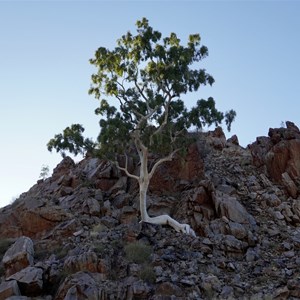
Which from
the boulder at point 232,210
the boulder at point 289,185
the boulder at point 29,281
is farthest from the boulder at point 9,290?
the boulder at point 289,185

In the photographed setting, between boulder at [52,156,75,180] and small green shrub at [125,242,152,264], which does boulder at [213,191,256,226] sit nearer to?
small green shrub at [125,242,152,264]

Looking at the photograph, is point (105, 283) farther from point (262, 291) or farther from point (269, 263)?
point (269, 263)

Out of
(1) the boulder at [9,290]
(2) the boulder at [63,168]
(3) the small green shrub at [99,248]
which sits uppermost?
(2) the boulder at [63,168]

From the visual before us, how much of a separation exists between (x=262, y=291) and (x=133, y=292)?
4518mm

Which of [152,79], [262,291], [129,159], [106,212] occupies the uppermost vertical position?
[152,79]

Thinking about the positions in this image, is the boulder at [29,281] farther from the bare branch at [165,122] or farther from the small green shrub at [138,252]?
the bare branch at [165,122]

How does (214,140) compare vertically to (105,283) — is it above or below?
above

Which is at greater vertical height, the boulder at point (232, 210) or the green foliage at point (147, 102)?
the green foliage at point (147, 102)

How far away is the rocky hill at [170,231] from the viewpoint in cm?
1544

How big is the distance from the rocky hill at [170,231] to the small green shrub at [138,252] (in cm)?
5

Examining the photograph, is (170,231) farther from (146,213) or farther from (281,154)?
(281,154)

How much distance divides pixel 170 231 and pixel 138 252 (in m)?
3.49

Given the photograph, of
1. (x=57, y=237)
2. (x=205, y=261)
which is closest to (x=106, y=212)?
(x=57, y=237)

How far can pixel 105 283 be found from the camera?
15.5 m
